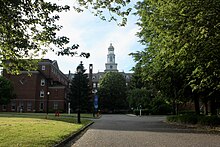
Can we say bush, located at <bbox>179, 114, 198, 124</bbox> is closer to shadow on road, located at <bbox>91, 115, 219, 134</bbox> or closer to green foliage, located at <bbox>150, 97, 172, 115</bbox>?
shadow on road, located at <bbox>91, 115, 219, 134</bbox>

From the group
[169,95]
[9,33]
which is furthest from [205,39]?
[169,95]

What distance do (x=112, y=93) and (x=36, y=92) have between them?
24627mm

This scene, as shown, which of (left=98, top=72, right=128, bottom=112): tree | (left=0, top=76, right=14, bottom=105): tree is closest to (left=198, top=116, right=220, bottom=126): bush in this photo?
(left=0, top=76, right=14, bottom=105): tree

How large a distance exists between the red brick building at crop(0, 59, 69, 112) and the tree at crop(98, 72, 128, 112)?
1354cm

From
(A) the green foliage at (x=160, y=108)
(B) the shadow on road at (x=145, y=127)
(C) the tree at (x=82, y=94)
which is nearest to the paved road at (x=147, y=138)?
(B) the shadow on road at (x=145, y=127)

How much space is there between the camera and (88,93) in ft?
269

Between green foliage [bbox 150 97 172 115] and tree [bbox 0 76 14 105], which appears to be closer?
tree [bbox 0 76 14 105]

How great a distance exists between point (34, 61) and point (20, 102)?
67.1 m

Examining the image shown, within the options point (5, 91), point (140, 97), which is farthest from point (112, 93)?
point (5, 91)

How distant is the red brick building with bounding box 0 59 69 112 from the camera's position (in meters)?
75.4

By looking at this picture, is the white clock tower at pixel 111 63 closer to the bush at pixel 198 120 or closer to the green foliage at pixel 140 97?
the green foliage at pixel 140 97

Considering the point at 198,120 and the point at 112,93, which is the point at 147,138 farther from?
the point at 112,93

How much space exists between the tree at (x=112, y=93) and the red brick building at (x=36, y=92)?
13.5 meters

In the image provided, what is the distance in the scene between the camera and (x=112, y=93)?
92.5 meters
